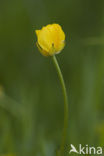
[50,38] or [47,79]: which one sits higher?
[47,79]

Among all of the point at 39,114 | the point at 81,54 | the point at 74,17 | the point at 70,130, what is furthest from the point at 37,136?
the point at 74,17

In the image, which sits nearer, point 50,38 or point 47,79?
point 50,38

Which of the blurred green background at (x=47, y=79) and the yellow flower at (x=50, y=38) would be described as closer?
the yellow flower at (x=50, y=38)

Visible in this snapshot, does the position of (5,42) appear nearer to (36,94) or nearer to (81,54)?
(81,54)

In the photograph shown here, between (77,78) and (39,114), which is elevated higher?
(77,78)

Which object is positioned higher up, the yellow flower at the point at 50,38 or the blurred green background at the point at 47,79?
the blurred green background at the point at 47,79
